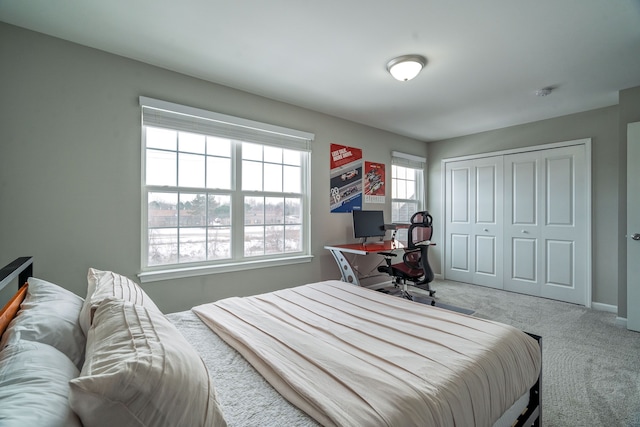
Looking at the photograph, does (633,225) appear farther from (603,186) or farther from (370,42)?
(370,42)

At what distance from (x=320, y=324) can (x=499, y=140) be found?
4.61m

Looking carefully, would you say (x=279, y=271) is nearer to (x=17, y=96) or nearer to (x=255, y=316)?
(x=255, y=316)

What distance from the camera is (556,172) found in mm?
4012

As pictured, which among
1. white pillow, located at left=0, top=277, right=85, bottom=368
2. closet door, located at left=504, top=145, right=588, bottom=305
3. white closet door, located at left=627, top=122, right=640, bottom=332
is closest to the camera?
white pillow, located at left=0, top=277, right=85, bottom=368

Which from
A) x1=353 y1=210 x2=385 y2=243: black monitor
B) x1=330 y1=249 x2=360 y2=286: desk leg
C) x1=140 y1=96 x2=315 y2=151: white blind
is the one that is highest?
x1=140 y1=96 x2=315 y2=151: white blind

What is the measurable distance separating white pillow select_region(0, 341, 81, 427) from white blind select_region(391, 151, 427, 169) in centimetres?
469

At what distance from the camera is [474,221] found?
16.0 ft

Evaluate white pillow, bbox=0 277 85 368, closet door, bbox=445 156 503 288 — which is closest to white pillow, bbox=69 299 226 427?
white pillow, bbox=0 277 85 368

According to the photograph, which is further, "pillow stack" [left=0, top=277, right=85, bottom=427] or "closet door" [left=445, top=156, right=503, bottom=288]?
"closet door" [left=445, top=156, right=503, bottom=288]

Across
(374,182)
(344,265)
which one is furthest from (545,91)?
(344,265)

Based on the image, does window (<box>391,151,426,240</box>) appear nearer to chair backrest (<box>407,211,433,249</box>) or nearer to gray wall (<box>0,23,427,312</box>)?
chair backrest (<box>407,211,433,249</box>)

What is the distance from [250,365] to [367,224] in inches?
127

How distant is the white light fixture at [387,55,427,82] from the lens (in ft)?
8.19

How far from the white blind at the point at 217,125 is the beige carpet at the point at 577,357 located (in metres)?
3.03
